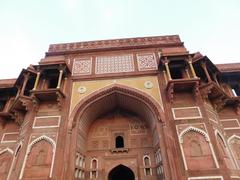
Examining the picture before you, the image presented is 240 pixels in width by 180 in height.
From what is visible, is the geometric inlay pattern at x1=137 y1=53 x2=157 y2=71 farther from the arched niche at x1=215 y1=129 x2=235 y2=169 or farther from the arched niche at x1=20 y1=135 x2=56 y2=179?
the arched niche at x1=20 y1=135 x2=56 y2=179

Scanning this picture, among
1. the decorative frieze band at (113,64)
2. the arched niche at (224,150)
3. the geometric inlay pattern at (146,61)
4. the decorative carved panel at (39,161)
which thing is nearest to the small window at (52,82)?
the decorative frieze band at (113,64)

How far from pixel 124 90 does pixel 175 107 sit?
9.05 feet

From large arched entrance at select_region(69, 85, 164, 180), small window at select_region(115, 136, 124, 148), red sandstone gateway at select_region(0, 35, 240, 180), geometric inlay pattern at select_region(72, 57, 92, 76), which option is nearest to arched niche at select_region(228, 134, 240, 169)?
red sandstone gateway at select_region(0, 35, 240, 180)

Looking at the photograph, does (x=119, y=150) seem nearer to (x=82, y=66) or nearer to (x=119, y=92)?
(x=119, y=92)

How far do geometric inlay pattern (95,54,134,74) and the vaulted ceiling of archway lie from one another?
1.64m

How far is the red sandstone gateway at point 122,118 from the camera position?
27.3ft

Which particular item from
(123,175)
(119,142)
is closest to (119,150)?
(119,142)

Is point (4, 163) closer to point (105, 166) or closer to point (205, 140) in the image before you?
point (105, 166)

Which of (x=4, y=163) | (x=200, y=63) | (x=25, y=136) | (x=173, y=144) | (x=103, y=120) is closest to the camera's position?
(x=173, y=144)

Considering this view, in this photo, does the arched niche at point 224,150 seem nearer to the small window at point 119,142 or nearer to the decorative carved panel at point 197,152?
the decorative carved panel at point 197,152

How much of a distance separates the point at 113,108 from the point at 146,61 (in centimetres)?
342

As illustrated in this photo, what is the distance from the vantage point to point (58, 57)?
1220cm

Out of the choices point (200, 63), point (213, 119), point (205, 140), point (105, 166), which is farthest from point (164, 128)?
point (200, 63)

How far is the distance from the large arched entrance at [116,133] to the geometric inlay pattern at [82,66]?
185cm
